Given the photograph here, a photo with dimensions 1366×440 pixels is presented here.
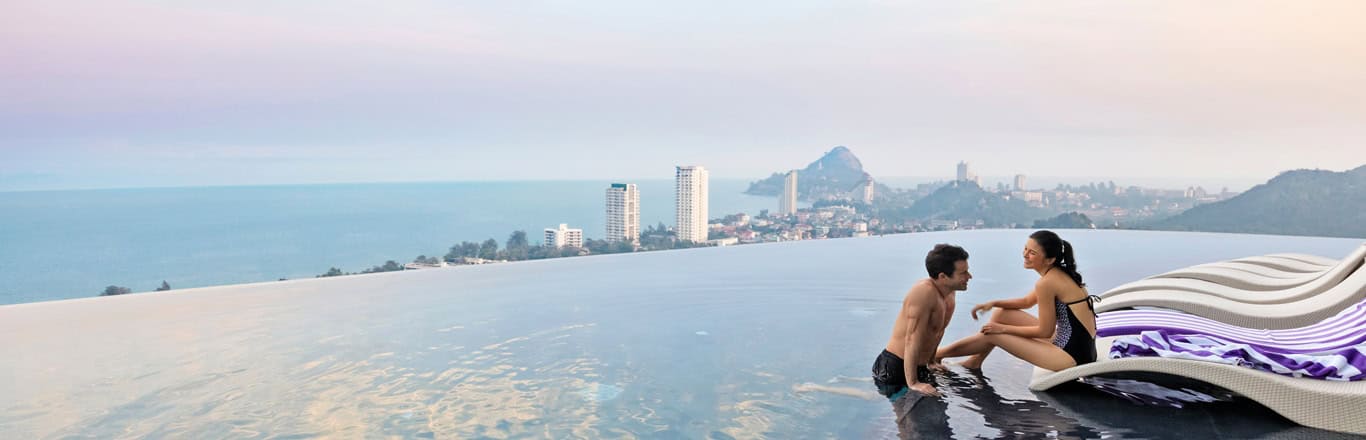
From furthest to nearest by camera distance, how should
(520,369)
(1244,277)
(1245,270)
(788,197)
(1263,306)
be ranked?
1. (788,197)
2. (1245,270)
3. (1244,277)
4. (1263,306)
5. (520,369)

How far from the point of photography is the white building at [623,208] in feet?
79.8

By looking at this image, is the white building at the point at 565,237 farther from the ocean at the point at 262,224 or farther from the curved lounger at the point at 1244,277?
the curved lounger at the point at 1244,277

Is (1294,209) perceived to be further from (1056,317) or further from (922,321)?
(922,321)

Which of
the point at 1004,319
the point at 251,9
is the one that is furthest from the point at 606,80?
the point at 1004,319

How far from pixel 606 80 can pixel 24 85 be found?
24034 mm

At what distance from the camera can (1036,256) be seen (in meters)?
3.77

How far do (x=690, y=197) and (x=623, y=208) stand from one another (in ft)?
9.97

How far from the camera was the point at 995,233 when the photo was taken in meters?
18.1

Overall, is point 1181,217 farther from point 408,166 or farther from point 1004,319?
point 408,166

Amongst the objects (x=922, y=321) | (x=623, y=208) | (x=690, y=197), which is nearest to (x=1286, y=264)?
(x=922, y=321)

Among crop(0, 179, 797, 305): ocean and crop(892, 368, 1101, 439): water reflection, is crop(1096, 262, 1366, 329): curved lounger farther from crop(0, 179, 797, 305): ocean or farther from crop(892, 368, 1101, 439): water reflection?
crop(0, 179, 797, 305): ocean

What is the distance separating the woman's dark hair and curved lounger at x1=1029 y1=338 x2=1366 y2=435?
1.63ft

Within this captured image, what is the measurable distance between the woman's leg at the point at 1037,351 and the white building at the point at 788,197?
26.4 metres

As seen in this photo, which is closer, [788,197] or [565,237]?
[565,237]
